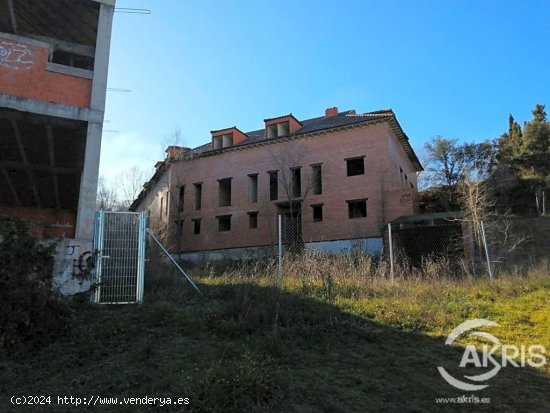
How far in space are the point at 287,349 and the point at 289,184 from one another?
91.6 feet

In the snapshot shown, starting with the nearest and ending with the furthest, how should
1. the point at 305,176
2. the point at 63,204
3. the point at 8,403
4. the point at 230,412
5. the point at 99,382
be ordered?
the point at 230,412 < the point at 8,403 < the point at 99,382 < the point at 63,204 < the point at 305,176

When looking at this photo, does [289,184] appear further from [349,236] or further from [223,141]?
[223,141]

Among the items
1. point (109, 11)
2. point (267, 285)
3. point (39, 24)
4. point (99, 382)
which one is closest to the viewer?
point (99, 382)

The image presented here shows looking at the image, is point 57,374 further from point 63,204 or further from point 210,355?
point 63,204

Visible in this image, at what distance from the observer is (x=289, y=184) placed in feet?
114

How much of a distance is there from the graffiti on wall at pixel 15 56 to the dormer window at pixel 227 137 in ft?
92.2

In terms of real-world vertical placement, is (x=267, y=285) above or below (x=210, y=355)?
above

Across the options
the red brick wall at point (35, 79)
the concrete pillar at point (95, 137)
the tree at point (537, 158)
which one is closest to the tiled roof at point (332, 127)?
the tree at point (537, 158)

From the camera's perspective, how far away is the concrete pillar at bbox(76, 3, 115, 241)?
10125 millimetres

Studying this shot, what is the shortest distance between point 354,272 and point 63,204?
12840 millimetres

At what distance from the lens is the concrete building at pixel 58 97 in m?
10.2

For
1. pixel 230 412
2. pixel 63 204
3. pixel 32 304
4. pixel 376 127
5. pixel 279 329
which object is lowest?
pixel 230 412

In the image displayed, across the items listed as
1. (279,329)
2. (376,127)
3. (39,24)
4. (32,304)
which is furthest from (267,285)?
(376,127)

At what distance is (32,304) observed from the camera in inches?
293
